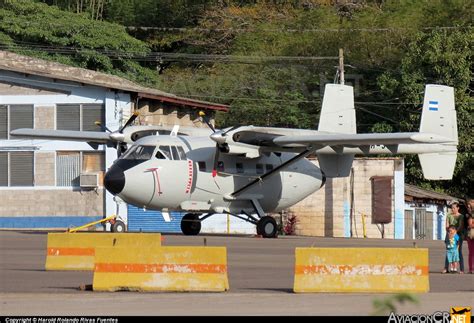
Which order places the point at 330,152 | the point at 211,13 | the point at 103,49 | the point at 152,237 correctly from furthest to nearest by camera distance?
the point at 211,13 < the point at 103,49 < the point at 330,152 < the point at 152,237

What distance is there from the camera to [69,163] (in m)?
50.0

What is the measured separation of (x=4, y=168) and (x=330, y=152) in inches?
784

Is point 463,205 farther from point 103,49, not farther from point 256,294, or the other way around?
point 103,49

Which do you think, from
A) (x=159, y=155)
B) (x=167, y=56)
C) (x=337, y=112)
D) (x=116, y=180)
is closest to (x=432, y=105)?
(x=337, y=112)

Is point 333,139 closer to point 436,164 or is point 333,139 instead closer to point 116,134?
point 436,164

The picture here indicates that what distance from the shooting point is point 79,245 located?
20.7m

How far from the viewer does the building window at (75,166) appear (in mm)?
49938

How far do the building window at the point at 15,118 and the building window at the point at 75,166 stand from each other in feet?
7.24

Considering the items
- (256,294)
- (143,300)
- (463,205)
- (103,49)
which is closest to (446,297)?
(256,294)

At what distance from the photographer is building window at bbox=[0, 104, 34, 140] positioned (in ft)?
166

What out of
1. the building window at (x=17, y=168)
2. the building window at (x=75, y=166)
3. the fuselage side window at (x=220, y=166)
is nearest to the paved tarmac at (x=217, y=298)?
the fuselage side window at (x=220, y=166)

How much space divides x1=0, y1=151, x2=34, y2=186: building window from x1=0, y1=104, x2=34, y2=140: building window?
0.99 m

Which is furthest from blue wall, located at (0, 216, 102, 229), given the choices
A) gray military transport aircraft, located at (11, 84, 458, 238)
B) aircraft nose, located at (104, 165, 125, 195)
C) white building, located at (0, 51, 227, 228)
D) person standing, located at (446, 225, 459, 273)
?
person standing, located at (446, 225, 459, 273)

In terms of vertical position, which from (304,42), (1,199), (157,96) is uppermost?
(304,42)
